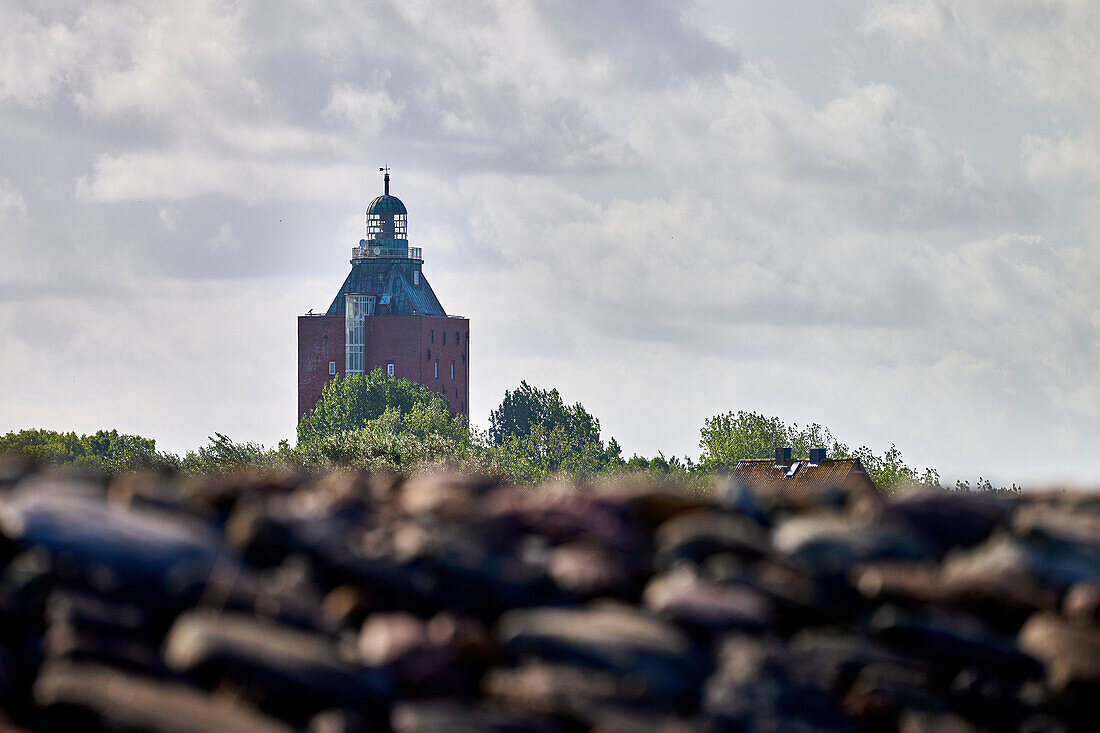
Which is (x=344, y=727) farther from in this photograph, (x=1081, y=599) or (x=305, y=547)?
(x=1081, y=599)

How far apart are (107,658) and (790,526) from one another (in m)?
1.73

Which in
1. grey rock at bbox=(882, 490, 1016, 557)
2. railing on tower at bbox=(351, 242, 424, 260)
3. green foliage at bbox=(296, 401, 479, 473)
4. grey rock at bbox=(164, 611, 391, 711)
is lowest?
grey rock at bbox=(164, 611, 391, 711)

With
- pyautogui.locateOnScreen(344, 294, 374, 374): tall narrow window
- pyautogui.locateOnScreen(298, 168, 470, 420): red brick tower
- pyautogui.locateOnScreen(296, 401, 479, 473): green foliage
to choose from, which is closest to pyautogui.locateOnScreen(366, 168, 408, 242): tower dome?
pyautogui.locateOnScreen(298, 168, 470, 420): red brick tower

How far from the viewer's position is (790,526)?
3816 mm

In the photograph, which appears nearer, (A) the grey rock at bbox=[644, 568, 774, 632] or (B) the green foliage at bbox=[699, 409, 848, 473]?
(A) the grey rock at bbox=[644, 568, 774, 632]

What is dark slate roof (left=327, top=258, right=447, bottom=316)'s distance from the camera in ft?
391

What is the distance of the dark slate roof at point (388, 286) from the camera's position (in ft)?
391

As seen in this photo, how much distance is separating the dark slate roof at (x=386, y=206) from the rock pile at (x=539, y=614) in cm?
12007

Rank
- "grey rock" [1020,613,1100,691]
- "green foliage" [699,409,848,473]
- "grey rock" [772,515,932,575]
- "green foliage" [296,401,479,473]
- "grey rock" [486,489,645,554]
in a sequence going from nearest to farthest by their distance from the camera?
1. "grey rock" [1020,613,1100,691]
2. "grey rock" [772,515,932,575]
3. "grey rock" [486,489,645,554]
4. "green foliage" [296,401,479,473]
5. "green foliage" [699,409,848,473]

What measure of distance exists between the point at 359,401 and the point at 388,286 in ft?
32.3

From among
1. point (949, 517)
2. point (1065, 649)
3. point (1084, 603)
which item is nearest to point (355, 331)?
point (949, 517)

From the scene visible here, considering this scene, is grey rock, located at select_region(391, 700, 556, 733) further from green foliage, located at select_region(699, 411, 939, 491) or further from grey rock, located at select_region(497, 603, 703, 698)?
green foliage, located at select_region(699, 411, 939, 491)

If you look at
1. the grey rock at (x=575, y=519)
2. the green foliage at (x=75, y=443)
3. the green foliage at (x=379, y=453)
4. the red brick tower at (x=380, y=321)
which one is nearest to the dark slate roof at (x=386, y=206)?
the red brick tower at (x=380, y=321)

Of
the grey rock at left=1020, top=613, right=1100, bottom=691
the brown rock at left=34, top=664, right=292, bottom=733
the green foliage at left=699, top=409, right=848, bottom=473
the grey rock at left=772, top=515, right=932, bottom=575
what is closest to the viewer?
the brown rock at left=34, top=664, right=292, bottom=733
